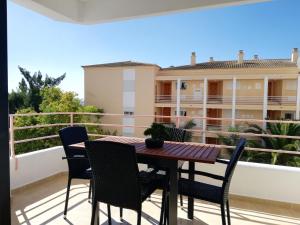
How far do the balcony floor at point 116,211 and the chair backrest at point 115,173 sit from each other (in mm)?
735

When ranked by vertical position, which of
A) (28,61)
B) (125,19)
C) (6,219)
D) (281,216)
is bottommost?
(281,216)

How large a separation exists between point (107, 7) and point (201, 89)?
15.7 metres

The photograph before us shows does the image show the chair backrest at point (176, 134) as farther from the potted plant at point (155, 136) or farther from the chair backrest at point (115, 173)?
the chair backrest at point (115, 173)

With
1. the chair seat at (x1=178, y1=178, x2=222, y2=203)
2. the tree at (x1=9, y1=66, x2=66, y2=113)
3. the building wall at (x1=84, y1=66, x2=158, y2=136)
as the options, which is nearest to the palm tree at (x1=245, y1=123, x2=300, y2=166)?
the chair seat at (x1=178, y1=178, x2=222, y2=203)

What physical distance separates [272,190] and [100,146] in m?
2.27

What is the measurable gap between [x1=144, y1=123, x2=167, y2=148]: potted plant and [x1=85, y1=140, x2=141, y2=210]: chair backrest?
56cm

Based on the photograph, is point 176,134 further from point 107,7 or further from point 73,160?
point 107,7

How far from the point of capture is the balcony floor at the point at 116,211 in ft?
7.68

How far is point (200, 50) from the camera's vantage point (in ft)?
63.0

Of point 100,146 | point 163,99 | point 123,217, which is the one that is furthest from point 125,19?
point 163,99

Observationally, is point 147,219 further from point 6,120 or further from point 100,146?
point 6,120

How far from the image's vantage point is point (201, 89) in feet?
59.1

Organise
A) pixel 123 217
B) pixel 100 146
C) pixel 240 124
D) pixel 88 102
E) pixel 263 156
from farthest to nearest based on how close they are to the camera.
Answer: pixel 88 102
pixel 240 124
pixel 263 156
pixel 123 217
pixel 100 146

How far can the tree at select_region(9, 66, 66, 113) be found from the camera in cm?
2105
